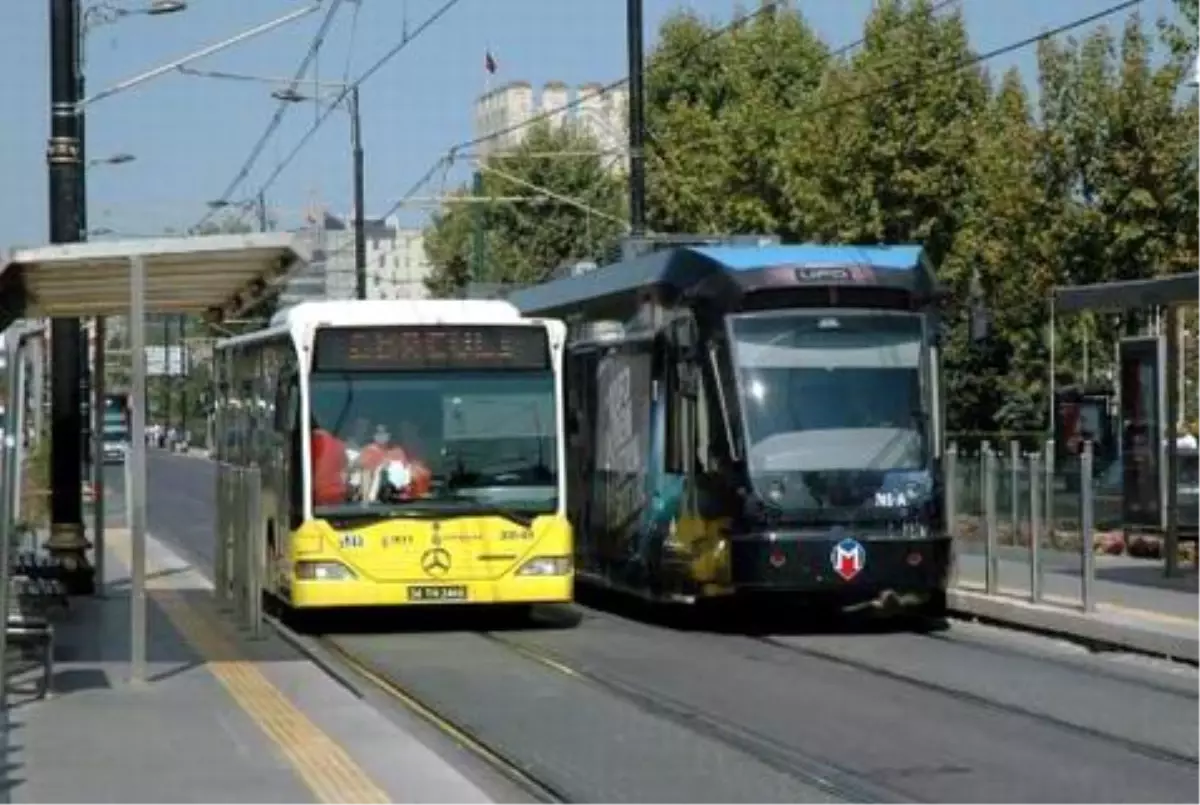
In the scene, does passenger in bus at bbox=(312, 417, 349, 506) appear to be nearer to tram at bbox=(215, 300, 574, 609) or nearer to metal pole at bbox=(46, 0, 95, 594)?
tram at bbox=(215, 300, 574, 609)

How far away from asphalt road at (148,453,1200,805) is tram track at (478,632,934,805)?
0.02 meters

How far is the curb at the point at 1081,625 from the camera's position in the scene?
17.8m

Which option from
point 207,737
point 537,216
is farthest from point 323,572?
point 537,216

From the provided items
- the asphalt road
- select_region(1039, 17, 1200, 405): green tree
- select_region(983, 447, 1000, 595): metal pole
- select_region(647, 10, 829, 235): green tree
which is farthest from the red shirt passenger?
select_region(647, 10, 829, 235): green tree

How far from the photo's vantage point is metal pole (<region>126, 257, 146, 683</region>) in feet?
48.2

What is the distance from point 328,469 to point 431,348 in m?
1.43

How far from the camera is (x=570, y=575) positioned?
20.4 metres

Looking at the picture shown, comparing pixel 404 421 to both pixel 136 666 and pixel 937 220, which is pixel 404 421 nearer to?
pixel 136 666

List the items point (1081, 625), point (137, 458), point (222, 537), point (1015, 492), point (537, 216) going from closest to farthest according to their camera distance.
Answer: point (137, 458) → point (1081, 625) → point (1015, 492) → point (222, 537) → point (537, 216)

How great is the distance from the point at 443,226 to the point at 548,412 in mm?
61035

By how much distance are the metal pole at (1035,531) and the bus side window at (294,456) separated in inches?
256

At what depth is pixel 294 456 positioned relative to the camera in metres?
20.2

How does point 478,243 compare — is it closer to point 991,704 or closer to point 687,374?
point 687,374

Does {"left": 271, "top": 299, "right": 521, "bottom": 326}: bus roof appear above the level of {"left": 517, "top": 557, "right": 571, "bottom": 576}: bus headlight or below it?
above
